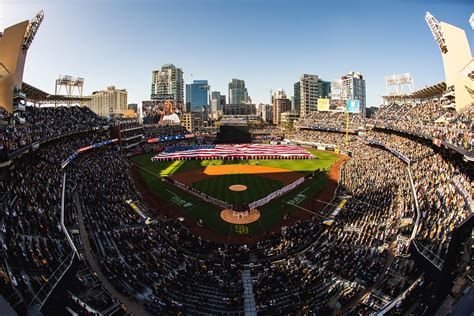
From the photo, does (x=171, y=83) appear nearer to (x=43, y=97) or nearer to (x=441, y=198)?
(x=43, y=97)

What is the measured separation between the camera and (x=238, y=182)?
40.0 meters

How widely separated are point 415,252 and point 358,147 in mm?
48630

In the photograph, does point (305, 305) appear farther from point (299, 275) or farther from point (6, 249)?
point (6, 249)

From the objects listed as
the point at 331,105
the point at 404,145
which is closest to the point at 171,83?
the point at 331,105

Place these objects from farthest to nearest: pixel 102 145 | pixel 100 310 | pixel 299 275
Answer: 1. pixel 102 145
2. pixel 299 275
3. pixel 100 310

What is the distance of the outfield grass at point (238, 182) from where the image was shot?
3356 cm

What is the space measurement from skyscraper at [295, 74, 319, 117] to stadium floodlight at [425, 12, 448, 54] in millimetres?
115315

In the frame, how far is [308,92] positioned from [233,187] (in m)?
132

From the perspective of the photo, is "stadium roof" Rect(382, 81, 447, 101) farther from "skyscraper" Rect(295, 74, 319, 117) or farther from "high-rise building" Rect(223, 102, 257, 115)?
"high-rise building" Rect(223, 102, 257, 115)

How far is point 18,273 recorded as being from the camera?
1109 cm

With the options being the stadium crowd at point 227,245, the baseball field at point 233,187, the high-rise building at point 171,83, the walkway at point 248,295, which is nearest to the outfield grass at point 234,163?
the baseball field at point 233,187

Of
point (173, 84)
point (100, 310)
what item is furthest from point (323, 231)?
point (173, 84)

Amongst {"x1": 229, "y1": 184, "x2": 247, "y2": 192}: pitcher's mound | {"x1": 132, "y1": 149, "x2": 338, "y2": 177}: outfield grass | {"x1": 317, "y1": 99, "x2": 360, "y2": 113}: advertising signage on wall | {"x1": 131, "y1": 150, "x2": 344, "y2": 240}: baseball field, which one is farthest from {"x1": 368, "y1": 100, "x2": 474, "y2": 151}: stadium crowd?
{"x1": 229, "y1": 184, "x2": 247, "y2": 192}: pitcher's mound

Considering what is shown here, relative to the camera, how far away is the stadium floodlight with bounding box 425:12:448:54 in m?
38.1
